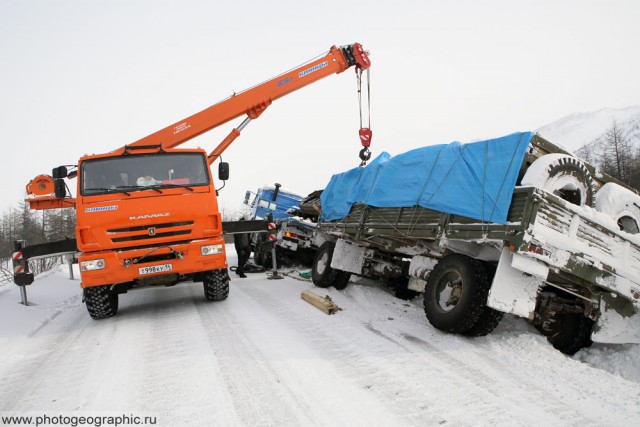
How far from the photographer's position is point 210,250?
18.8 feet

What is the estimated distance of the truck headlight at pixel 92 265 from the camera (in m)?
Answer: 5.25

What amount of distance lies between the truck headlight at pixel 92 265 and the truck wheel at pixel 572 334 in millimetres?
5806

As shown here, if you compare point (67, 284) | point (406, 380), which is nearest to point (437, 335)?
point (406, 380)

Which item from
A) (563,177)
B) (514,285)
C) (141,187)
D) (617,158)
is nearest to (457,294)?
(514,285)

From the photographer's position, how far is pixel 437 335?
4.48 meters

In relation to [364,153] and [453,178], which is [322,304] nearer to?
[453,178]

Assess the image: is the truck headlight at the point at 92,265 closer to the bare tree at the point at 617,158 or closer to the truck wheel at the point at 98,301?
the truck wheel at the point at 98,301

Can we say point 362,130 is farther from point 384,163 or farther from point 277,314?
point 277,314

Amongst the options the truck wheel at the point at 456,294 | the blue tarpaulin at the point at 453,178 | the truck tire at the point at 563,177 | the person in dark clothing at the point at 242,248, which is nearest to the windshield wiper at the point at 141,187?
the blue tarpaulin at the point at 453,178

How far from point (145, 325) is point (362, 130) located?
6673 mm

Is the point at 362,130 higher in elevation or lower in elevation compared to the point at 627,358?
higher

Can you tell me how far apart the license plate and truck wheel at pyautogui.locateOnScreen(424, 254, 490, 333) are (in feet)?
11.6

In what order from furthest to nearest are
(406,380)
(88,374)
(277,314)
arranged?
(277,314) < (88,374) < (406,380)

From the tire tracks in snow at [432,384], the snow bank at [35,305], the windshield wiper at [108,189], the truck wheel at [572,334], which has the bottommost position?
the snow bank at [35,305]
